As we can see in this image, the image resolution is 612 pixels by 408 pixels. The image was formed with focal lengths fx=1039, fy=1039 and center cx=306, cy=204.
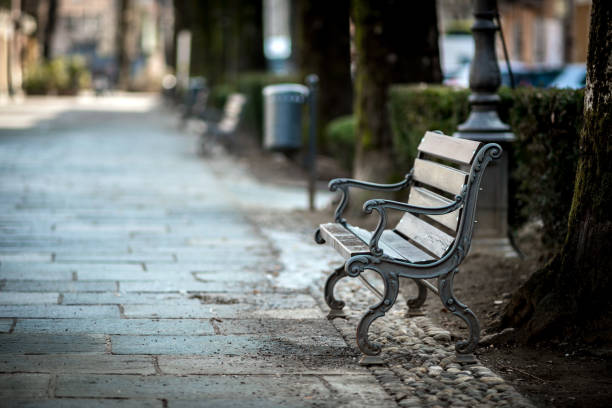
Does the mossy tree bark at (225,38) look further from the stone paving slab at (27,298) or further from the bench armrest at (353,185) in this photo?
the bench armrest at (353,185)

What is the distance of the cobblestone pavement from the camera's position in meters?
4.57

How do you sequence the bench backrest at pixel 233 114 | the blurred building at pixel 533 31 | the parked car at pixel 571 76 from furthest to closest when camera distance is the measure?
the blurred building at pixel 533 31 → the parked car at pixel 571 76 → the bench backrest at pixel 233 114

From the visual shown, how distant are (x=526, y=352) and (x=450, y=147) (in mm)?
1183

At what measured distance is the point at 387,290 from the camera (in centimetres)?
504

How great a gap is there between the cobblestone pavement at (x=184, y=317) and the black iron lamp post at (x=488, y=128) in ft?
4.19

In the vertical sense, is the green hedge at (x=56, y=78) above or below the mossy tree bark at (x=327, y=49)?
below

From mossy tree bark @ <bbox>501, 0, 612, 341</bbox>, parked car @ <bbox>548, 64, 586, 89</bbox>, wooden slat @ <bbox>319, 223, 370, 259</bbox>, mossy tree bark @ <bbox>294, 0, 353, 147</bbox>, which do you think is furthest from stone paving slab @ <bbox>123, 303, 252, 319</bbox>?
parked car @ <bbox>548, 64, 586, 89</bbox>

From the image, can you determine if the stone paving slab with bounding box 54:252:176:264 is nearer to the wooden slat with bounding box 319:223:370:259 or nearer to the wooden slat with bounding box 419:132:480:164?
the wooden slat with bounding box 319:223:370:259

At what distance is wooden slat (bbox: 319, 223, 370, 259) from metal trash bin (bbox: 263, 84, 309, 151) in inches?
237

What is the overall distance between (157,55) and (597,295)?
7112 centimetres

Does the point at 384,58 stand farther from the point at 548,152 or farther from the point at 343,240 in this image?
the point at 343,240

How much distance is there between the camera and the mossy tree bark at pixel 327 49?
15.5 meters

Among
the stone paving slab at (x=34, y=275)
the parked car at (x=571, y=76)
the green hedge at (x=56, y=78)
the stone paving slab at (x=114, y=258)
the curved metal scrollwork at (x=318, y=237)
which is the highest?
the parked car at (x=571, y=76)

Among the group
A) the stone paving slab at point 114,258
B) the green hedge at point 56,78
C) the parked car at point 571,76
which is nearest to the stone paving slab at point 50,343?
the stone paving slab at point 114,258
